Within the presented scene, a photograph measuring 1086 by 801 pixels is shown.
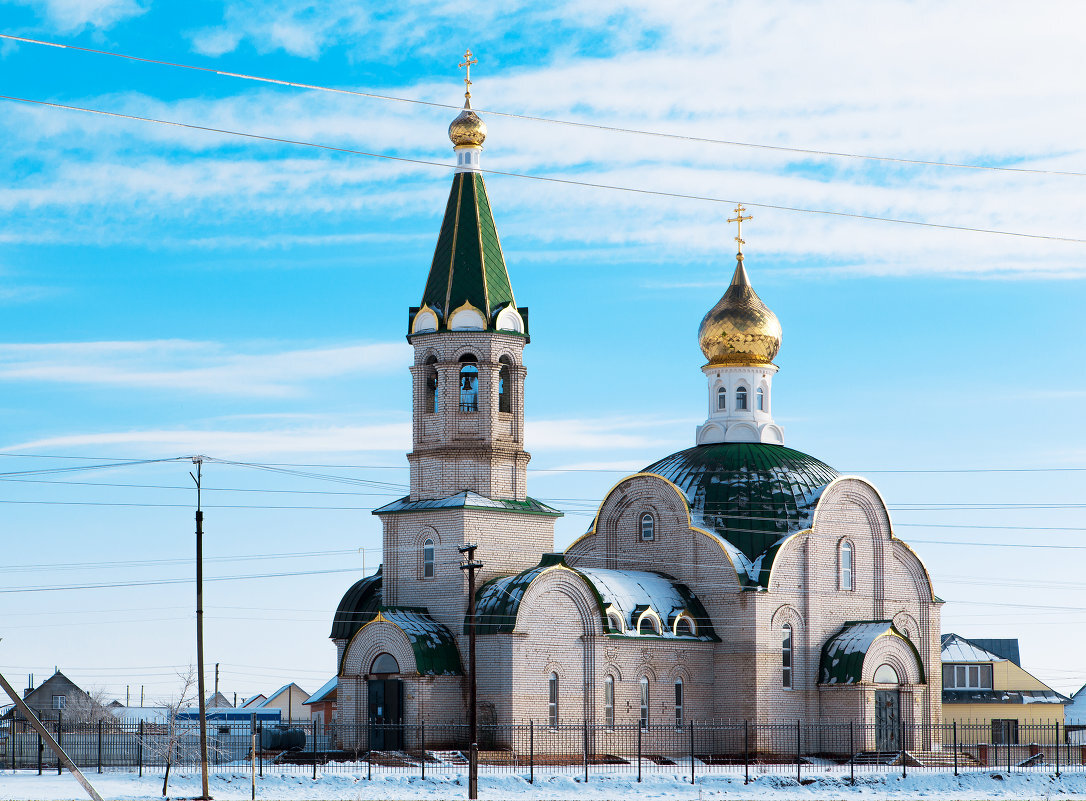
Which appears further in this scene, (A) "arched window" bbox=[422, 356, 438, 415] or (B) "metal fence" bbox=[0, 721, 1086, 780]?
(A) "arched window" bbox=[422, 356, 438, 415]

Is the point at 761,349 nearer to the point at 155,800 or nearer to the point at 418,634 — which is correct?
the point at 418,634

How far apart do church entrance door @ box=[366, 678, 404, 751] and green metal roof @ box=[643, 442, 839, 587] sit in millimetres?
10127

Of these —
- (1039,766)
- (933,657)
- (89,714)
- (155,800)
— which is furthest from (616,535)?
(89,714)

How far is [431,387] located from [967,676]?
2919 cm

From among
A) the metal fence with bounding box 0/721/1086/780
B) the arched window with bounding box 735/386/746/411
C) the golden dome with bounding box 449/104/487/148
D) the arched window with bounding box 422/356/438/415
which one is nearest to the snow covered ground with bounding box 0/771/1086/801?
the metal fence with bounding box 0/721/1086/780

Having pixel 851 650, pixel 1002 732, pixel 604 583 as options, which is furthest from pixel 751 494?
pixel 1002 732

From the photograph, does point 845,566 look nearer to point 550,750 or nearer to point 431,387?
point 550,750

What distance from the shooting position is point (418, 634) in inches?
1658

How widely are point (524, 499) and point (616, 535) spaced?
5118 millimetres

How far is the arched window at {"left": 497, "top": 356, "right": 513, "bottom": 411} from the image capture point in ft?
148

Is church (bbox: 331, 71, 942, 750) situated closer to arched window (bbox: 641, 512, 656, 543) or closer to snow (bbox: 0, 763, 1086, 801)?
arched window (bbox: 641, 512, 656, 543)

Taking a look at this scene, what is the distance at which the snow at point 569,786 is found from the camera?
33.2m

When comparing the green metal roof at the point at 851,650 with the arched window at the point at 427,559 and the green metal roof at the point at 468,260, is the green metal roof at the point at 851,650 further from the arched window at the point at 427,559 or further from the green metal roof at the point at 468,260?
the green metal roof at the point at 468,260

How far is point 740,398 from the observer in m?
51.7
